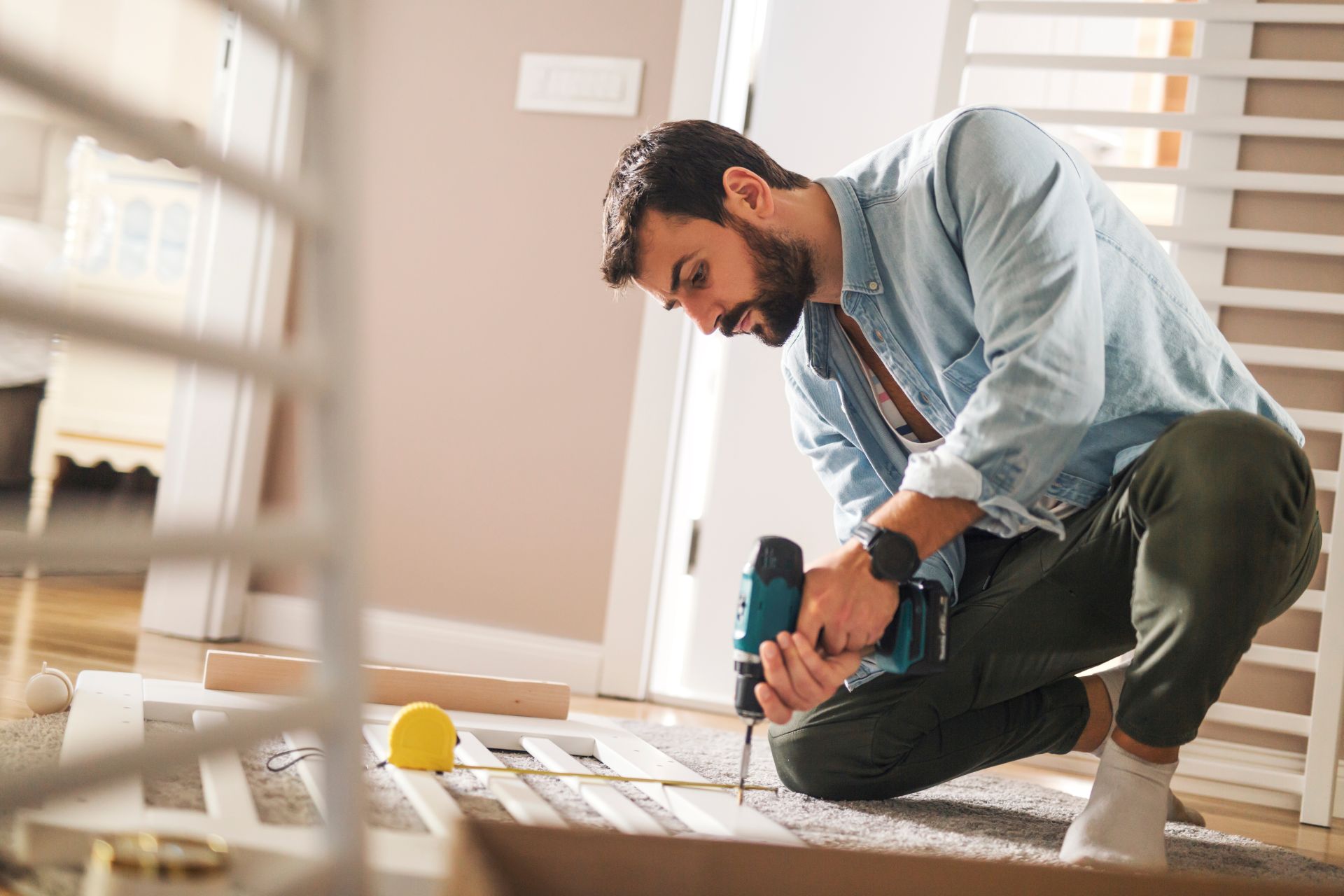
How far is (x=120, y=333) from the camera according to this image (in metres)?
0.45

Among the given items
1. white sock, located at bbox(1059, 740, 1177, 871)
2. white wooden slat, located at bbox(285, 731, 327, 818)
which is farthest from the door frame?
white sock, located at bbox(1059, 740, 1177, 871)

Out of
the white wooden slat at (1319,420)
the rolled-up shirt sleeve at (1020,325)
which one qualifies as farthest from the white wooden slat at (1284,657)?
the rolled-up shirt sleeve at (1020,325)

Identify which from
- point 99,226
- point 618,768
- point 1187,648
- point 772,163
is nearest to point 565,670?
point 618,768

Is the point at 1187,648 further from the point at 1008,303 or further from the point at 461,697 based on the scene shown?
the point at 461,697

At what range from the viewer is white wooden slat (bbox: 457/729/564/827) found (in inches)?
41.6

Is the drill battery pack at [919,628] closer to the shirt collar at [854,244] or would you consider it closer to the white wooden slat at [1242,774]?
the shirt collar at [854,244]

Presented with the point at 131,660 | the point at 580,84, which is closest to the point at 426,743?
the point at 131,660

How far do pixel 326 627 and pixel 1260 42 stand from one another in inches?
83.3

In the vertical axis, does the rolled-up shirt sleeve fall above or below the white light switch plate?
below

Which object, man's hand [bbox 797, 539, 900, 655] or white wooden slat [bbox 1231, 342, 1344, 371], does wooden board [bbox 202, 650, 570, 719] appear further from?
white wooden slat [bbox 1231, 342, 1344, 371]

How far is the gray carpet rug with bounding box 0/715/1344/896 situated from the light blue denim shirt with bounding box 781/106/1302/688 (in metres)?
0.20

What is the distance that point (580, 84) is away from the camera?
2.35 metres

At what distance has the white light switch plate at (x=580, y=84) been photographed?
7.63ft

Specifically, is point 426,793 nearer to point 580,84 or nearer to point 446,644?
point 446,644
